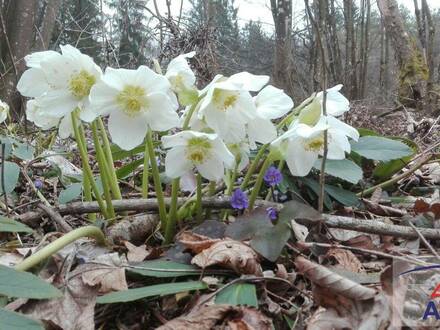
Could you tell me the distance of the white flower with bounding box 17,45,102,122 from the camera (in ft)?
2.69

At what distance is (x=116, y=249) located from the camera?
901 mm

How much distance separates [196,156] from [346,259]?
319mm

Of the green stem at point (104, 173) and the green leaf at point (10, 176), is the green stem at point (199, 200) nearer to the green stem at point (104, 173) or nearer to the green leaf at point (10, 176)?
the green stem at point (104, 173)

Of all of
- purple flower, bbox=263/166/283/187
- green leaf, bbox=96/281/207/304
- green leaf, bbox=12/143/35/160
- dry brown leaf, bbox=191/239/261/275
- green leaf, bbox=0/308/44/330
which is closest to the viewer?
green leaf, bbox=0/308/44/330

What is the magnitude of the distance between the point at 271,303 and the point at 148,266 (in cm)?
20

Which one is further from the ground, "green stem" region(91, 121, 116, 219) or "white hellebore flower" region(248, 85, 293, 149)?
"white hellebore flower" region(248, 85, 293, 149)

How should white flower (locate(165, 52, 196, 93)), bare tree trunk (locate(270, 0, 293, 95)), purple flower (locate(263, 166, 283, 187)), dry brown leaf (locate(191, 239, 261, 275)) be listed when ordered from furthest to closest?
bare tree trunk (locate(270, 0, 293, 95)) → purple flower (locate(263, 166, 283, 187)) → white flower (locate(165, 52, 196, 93)) → dry brown leaf (locate(191, 239, 261, 275))

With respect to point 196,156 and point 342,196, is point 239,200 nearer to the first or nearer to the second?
point 196,156

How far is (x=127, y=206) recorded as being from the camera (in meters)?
1.04

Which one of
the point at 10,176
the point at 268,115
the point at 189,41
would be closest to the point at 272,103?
the point at 268,115

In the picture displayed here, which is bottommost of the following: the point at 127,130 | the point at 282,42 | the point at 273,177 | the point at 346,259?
the point at 346,259

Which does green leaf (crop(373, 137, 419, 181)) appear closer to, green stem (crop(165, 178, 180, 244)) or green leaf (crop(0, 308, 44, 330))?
green stem (crop(165, 178, 180, 244))

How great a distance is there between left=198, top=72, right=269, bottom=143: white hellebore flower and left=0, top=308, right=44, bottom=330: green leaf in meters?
0.41

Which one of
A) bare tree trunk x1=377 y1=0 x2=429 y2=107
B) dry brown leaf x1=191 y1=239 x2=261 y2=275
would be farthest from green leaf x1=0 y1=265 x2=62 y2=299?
bare tree trunk x1=377 y1=0 x2=429 y2=107
